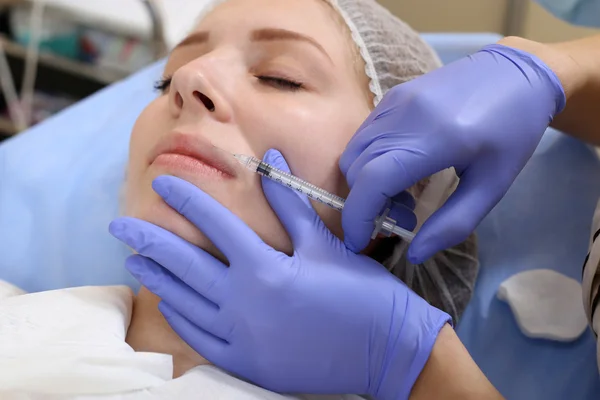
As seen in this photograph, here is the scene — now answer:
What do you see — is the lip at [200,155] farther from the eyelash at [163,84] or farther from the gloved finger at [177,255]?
the eyelash at [163,84]

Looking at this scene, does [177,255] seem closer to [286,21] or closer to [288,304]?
[288,304]

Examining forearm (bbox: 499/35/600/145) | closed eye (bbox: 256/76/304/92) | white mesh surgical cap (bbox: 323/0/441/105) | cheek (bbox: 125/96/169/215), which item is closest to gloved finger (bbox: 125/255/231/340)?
cheek (bbox: 125/96/169/215)

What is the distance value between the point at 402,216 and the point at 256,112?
0.28 meters

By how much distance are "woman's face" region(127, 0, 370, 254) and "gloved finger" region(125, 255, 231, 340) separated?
0.23 ft

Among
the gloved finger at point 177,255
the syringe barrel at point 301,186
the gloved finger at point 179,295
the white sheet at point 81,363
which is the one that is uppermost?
the syringe barrel at point 301,186

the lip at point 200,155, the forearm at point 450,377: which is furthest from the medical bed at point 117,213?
the lip at point 200,155

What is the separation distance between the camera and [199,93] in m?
0.91

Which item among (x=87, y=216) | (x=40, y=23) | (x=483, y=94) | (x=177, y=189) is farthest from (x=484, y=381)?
(x=40, y=23)

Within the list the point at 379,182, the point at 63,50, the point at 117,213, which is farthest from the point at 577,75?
the point at 63,50

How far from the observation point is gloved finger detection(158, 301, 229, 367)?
0.86 meters

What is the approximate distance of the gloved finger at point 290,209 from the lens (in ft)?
2.86

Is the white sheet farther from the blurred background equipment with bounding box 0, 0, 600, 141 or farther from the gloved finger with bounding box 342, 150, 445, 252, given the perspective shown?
the blurred background equipment with bounding box 0, 0, 600, 141

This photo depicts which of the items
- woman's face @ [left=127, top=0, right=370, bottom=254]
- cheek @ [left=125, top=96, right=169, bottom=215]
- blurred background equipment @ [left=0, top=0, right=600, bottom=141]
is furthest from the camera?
blurred background equipment @ [left=0, top=0, right=600, bottom=141]

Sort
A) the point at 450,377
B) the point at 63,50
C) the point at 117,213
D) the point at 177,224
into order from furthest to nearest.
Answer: the point at 63,50 < the point at 117,213 < the point at 177,224 < the point at 450,377
